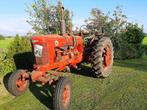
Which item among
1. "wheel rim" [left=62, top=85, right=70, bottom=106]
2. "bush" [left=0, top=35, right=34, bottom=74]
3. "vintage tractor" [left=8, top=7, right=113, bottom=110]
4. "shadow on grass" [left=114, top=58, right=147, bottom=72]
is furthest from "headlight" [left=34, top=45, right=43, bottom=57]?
"shadow on grass" [left=114, top=58, right=147, bottom=72]

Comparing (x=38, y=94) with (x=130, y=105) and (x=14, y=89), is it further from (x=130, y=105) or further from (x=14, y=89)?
(x=130, y=105)

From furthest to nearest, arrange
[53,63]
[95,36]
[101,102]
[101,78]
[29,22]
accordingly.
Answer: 1. [29,22]
2. [95,36]
3. [101,78]
4. [53,63]
5. [101,102]

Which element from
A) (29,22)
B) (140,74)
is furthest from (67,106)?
(29,22)

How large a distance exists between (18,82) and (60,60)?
1.38 metres

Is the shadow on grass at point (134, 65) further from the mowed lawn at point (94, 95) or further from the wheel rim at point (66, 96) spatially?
the wheel rim at point (66, 96)

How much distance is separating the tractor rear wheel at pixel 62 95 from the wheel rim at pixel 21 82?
1.55 m

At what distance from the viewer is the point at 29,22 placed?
19.4 metres

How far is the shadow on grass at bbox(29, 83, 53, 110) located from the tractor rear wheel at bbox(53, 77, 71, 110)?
1.68 ft

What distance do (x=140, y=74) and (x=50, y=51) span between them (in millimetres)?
3908

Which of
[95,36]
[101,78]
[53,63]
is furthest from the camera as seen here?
[95,36]

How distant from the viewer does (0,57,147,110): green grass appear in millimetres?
8713

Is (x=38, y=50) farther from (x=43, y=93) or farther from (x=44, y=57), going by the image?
(x=43, y=93)

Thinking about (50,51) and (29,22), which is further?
(29,22)

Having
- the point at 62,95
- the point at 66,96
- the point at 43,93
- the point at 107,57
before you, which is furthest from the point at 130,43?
the point at 62,95
